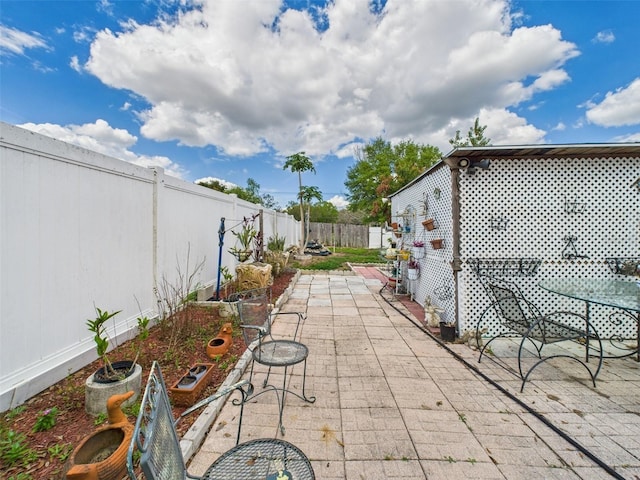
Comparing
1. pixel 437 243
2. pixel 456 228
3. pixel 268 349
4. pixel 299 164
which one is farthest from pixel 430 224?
pixel 299 164

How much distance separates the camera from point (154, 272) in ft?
12.7

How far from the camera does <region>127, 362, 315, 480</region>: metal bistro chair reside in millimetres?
917

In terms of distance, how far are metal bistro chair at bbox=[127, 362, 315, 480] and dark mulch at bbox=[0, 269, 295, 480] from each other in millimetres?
882

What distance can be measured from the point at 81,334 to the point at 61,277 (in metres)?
0.61

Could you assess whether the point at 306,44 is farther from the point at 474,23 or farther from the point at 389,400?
the point at 389,400

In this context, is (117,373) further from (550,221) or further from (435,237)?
(550,221)

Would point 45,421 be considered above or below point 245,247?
below

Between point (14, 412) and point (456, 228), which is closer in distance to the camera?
point (14, 412)

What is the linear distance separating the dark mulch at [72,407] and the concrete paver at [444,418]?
0.64 metres

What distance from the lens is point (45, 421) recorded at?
1854mm

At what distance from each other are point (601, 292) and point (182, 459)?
4.30 metres

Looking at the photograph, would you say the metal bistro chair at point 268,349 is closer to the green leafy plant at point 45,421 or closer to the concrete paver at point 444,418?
the concrete paver at point 444,418

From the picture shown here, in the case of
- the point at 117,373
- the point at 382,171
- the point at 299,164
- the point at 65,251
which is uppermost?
the point at 382,171

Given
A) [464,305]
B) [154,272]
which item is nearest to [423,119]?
[464,305]
